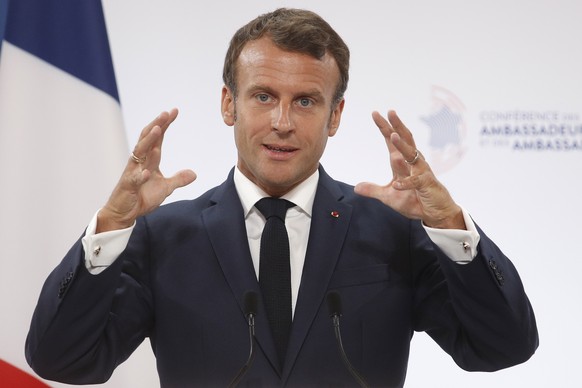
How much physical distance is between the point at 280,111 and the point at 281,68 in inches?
4.3

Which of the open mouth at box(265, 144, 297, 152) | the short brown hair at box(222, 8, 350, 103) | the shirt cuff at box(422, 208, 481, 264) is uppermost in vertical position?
the short brown hair at box(222, 8, 350, 103)

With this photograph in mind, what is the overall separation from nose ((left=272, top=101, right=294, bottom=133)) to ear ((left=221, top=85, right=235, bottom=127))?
194 millimetres

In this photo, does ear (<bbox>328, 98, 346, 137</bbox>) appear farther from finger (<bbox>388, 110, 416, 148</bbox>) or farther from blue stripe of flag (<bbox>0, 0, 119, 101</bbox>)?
blue stripe of flag (<bbox>0, 0, 119, 101</bbox>)

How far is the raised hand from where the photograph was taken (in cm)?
183

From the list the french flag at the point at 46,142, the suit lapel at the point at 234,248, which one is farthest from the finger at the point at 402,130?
the french flag at the point at 46,142

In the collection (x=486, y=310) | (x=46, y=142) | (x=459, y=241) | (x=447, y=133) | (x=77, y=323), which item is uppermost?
(x=447, y=133)

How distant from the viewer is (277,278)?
1982 millimetres

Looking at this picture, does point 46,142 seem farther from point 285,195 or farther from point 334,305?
point 334,305

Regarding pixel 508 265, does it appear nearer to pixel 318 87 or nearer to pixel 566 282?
pixel 318 87

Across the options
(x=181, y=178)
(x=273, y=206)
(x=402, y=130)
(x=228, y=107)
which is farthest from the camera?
(x=228, y=107)

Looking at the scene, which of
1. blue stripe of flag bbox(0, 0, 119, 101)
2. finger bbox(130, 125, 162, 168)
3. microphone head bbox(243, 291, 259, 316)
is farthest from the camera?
blue stripe of flag bbox(0, 0, 119, 101)

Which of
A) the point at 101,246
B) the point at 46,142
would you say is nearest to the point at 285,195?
the point at 101,246

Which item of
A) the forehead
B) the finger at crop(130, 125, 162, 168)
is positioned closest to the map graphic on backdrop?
the forehead

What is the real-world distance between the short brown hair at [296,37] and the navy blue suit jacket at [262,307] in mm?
304
